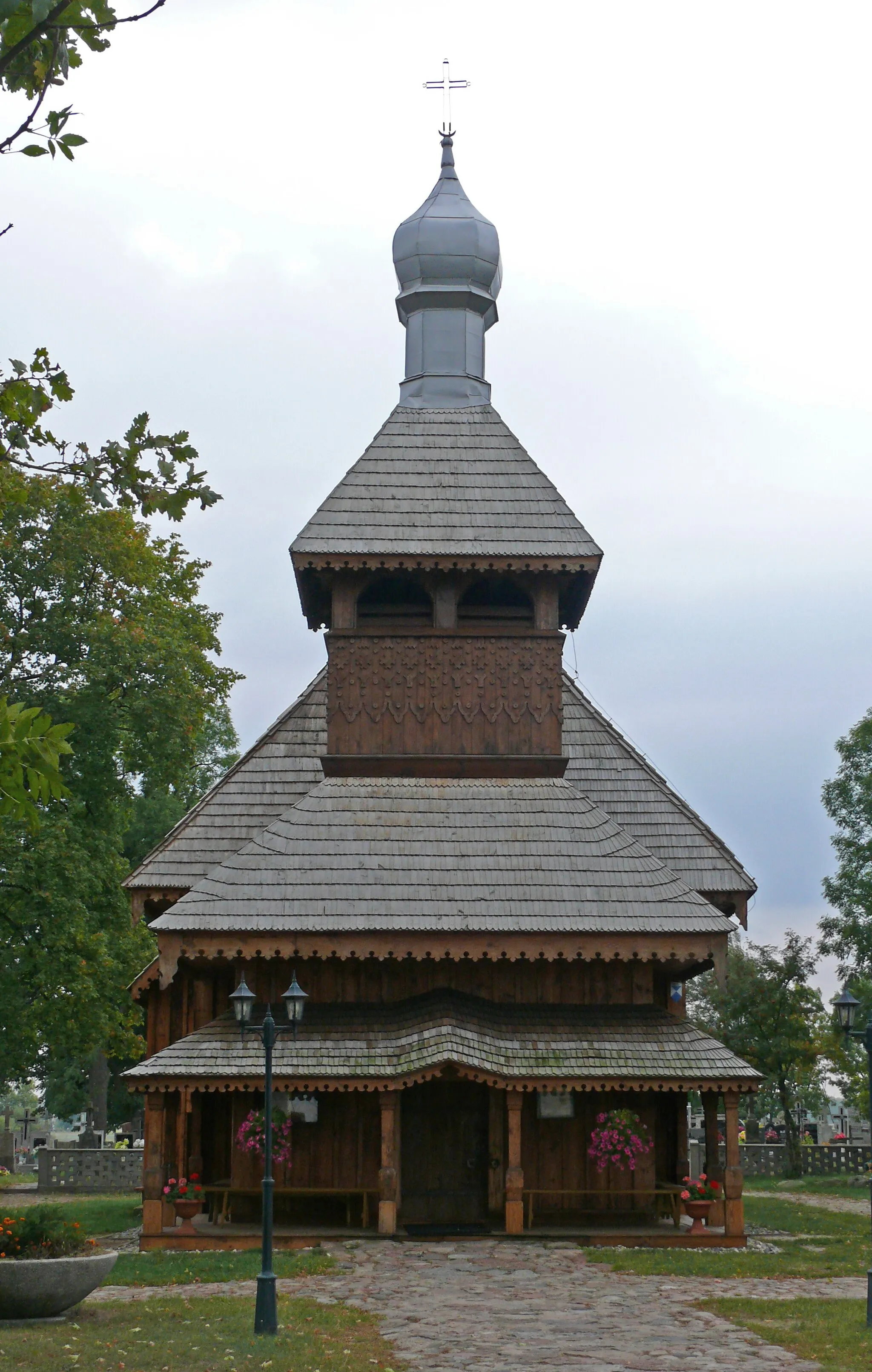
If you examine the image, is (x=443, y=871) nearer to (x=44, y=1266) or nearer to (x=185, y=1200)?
(x=185, y=1200)

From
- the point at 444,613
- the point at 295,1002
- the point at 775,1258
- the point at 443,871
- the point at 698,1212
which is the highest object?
the point at 444,613

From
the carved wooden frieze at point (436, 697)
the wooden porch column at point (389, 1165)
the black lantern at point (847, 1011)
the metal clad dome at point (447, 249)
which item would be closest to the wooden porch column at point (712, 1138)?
the wooden porch column at point (389, 1165)

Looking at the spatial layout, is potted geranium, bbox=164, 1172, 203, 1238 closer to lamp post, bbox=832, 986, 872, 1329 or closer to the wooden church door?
the wooden church door

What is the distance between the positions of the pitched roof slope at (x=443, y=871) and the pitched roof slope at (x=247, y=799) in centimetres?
118

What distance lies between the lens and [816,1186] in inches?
1238

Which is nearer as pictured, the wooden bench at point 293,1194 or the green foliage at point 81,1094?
the wooden bench at point 293,1194

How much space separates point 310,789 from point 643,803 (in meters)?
5.08

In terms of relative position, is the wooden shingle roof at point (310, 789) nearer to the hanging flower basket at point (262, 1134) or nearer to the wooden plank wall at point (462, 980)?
the wooden plank wall at point (462, 980)

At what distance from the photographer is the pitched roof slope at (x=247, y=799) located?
21.5 metres

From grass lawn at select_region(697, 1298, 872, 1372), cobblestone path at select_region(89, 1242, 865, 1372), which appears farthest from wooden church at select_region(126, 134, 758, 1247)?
grass lawn at select_region(697, 1298, 872, 1372)

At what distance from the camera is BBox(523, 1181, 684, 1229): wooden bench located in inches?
720

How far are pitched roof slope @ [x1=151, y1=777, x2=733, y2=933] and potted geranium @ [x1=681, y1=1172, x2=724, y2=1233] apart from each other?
3181 mm

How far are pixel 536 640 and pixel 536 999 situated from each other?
5259 millimetres

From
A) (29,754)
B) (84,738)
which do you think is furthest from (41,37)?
(84,738)
